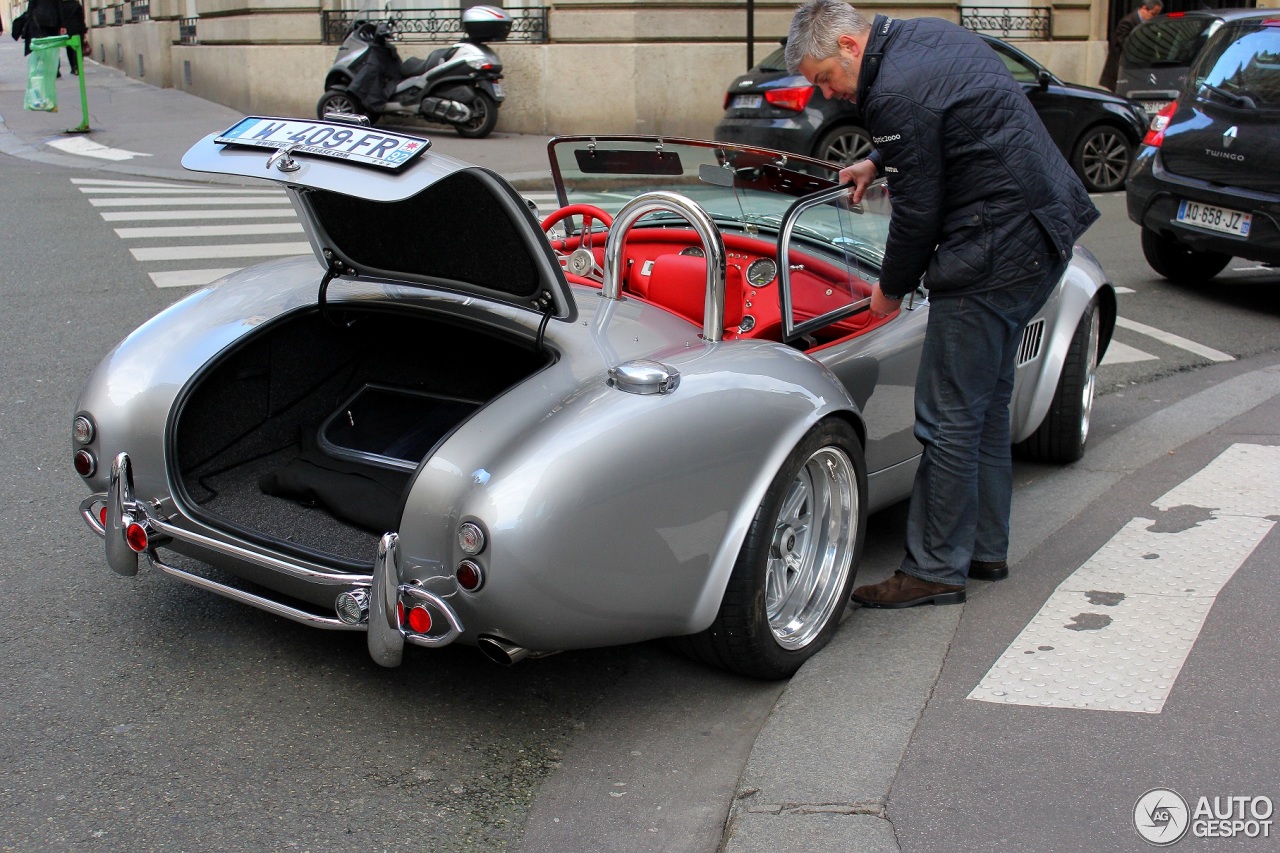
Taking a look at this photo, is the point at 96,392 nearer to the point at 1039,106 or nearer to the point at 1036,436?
the point at 1036,436

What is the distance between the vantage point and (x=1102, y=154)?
13250mm

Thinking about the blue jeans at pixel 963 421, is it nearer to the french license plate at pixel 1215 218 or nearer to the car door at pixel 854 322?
the car door at pixel 854 322

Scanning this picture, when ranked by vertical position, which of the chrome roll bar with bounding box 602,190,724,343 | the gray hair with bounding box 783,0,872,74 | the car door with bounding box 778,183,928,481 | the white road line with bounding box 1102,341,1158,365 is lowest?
the white road line with bounding box 1102,341,1158,365

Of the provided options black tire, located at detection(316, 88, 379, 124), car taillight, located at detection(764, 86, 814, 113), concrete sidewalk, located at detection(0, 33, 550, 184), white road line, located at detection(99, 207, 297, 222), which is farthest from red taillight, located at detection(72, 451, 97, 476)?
black tire, located at detection(316, 88, 379, 124)

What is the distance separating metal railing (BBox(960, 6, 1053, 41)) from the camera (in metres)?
18.1

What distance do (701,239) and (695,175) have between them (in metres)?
0.93

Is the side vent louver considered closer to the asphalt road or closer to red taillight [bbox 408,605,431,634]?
the asphalt road

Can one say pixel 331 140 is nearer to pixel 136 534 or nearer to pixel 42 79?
pixel 136 534

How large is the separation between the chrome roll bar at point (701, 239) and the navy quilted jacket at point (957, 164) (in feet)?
1.79

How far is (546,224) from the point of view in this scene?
4414mm

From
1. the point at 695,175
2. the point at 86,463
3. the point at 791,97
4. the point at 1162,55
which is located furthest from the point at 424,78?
the point at 86,463

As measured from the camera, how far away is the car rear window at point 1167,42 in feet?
46.7

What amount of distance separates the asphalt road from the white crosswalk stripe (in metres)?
3.80

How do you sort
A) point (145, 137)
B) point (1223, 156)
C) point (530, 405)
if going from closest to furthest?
point (530, 405)
point (1223, 156)
point (145, 137)
